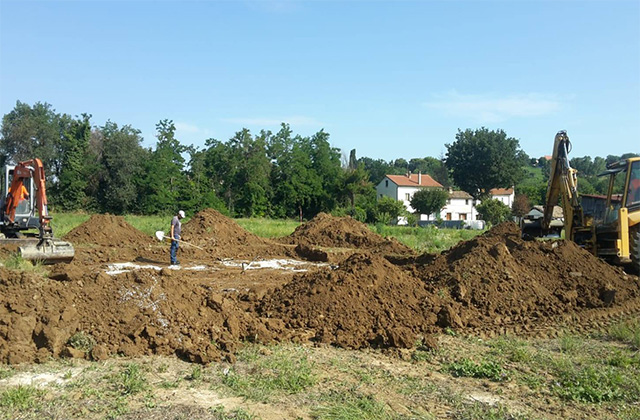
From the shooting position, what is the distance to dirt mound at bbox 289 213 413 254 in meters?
22.9

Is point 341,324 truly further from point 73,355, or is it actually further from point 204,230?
point 204,230

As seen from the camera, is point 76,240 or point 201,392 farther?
point 76,240

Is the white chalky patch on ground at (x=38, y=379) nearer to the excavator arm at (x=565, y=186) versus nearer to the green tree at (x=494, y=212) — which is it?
the excavator arm at (x=565, y=186)

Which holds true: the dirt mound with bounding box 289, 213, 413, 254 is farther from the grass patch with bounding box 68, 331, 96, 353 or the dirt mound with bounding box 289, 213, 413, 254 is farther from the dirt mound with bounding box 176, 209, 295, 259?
the grass patch with bounding box 68, 331, 96, 353

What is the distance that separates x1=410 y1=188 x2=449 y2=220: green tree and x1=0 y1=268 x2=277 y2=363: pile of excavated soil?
53.0 meters

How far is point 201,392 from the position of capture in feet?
17.7

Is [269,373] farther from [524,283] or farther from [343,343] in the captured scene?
[524,283]

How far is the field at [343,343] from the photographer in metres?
5.15

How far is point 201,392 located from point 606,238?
9963 mm

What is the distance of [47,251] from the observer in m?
13.0

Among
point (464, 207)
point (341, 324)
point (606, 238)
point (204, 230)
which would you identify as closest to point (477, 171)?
point (464, 207)

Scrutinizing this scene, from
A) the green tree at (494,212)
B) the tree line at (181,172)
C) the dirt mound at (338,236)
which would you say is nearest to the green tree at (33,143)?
the tree line at (181,172)

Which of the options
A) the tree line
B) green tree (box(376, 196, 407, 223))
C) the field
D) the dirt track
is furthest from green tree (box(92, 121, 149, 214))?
the field

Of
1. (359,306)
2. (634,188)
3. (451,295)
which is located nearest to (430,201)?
(634,188)
